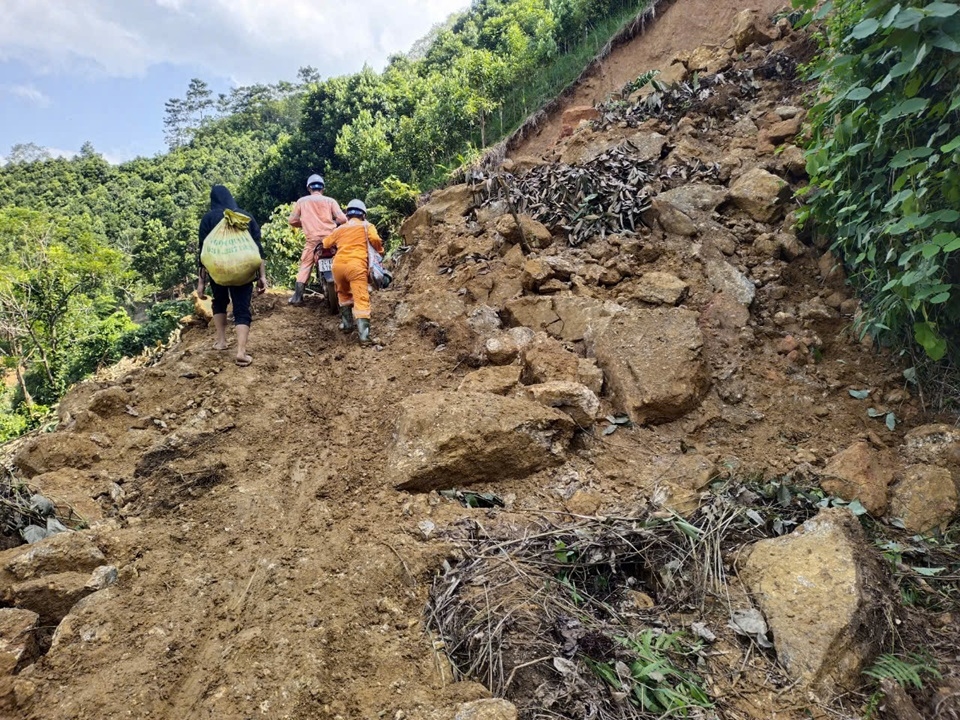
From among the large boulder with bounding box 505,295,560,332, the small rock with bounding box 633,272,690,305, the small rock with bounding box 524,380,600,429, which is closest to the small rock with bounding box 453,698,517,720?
the small rock with bounding box 524,380,600,429

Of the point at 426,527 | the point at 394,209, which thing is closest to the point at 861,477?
the point at 426,527

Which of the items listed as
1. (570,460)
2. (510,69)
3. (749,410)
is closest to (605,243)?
(749,410)

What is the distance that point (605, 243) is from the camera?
4.83 meters

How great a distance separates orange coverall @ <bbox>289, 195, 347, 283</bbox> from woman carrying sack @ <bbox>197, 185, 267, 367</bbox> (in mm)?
912

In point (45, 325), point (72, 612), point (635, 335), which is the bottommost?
point (72, 612)

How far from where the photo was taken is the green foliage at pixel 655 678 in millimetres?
1740

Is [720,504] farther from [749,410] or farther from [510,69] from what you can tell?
[510,69]

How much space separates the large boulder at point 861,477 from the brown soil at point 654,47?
766cm

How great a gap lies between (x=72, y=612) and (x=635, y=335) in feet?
10.2

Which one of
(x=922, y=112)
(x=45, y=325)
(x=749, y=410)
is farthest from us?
(x=45, y=325)

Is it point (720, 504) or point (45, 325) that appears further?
point (45, 325)

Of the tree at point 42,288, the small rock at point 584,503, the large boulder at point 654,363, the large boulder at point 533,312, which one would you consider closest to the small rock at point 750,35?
the large boulder at point 533,312

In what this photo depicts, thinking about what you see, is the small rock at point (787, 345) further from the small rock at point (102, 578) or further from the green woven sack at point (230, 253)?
the small rock at point (102, 578)

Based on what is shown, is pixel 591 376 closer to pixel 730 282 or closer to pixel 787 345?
pixel 787 345
